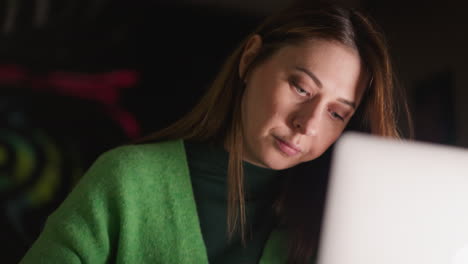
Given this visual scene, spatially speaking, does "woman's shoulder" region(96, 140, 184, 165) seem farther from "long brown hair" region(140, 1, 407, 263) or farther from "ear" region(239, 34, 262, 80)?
"ear" region(239, 34, 262, 80)

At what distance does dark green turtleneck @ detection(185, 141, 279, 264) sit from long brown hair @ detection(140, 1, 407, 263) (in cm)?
2

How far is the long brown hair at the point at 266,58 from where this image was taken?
53 cm

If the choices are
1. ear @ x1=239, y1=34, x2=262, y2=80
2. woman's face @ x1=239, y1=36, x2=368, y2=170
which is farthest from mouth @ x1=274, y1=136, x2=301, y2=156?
ear @ x1=239, y1=34, x2=262, y2=80

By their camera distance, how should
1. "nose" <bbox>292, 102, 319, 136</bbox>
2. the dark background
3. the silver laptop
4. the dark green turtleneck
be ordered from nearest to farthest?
the silver laptop < "nose" <bbox>292, 102, 319, 136</bbox> < the dark green turtleneck < the dark background

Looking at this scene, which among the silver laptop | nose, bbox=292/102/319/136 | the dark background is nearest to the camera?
the silver laptop

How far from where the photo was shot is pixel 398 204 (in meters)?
0.34

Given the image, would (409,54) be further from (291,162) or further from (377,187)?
(377,187)

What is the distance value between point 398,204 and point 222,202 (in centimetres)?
32

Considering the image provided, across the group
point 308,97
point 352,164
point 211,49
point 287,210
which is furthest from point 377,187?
point 211,49

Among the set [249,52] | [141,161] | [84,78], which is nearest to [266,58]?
[249,52]

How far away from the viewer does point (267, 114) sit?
0.51 metres

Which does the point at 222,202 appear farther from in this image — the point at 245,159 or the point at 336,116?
the point at 336,116

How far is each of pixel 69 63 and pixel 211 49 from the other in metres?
0.52

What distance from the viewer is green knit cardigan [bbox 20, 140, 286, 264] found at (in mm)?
505
